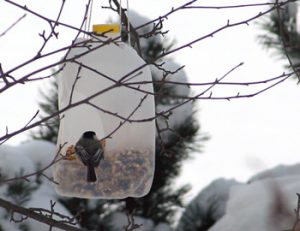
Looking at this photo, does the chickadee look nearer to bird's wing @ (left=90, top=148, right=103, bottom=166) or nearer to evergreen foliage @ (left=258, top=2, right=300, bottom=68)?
bird's wing @ (left=90, top=148, right=103, bottom=166)

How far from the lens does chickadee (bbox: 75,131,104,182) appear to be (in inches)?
70.6

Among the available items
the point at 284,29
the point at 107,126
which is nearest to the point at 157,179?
the point at 284,29

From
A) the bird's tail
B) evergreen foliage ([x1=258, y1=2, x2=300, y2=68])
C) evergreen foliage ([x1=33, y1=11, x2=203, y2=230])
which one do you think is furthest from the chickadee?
evergreen foliage ([x1=258, y1=2, x2=300, y2=68])

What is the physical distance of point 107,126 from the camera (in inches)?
74.2

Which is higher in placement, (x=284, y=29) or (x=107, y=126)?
(x=284, y=29)

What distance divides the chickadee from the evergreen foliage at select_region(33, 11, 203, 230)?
164 cm

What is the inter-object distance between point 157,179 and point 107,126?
1859mm

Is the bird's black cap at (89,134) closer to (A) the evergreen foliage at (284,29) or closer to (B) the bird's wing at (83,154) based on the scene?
(B) the bird's wing at (83,154)

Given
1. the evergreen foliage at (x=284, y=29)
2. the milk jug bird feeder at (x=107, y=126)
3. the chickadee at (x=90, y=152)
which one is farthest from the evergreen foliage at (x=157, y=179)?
the chickadee at (x=90, y=152)

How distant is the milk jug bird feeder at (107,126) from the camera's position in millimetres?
1875

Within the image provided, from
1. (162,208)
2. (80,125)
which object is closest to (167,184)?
(162,208)

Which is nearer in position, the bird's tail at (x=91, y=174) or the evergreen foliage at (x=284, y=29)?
the bird's tail at (x=91, y=174)

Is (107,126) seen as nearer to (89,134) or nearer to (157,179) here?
(89,134)

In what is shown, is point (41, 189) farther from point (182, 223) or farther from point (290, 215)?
point (290, 215)
